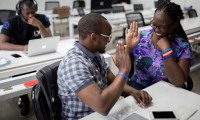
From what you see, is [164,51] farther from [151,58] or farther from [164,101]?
[164,101]

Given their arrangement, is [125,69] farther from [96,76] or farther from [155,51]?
[155,51]

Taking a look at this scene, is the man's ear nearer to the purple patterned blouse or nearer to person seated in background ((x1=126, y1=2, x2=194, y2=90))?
person seated in background ((x1=126, y1=2, x2=194, y2=90))

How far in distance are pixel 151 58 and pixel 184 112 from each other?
53 cm

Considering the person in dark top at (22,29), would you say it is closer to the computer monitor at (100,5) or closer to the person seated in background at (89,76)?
the person seated in background at (89,76)

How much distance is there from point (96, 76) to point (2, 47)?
4.54ft

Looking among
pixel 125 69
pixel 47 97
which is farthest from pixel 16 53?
pixel 125 69

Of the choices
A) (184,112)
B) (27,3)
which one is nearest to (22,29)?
(27,3)

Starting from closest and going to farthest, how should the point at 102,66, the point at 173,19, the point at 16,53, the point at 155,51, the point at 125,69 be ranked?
the point at 125,69
the point at 102,66
the point at 173,19
the point at 155,51
the point at 16,53

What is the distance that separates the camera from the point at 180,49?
1.27m

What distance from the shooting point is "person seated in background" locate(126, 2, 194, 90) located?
3.92 ft

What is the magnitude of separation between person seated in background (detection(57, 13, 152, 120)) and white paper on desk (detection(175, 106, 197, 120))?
16cm

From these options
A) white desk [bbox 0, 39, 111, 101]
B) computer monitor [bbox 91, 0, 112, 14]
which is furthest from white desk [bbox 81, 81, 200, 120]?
computer monitor [bbox 91, 0, 112, 14]

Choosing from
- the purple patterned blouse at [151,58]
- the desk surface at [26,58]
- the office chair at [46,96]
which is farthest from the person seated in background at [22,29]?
the purple patterned blouse at [151,58]

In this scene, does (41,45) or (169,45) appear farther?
(41,45)
